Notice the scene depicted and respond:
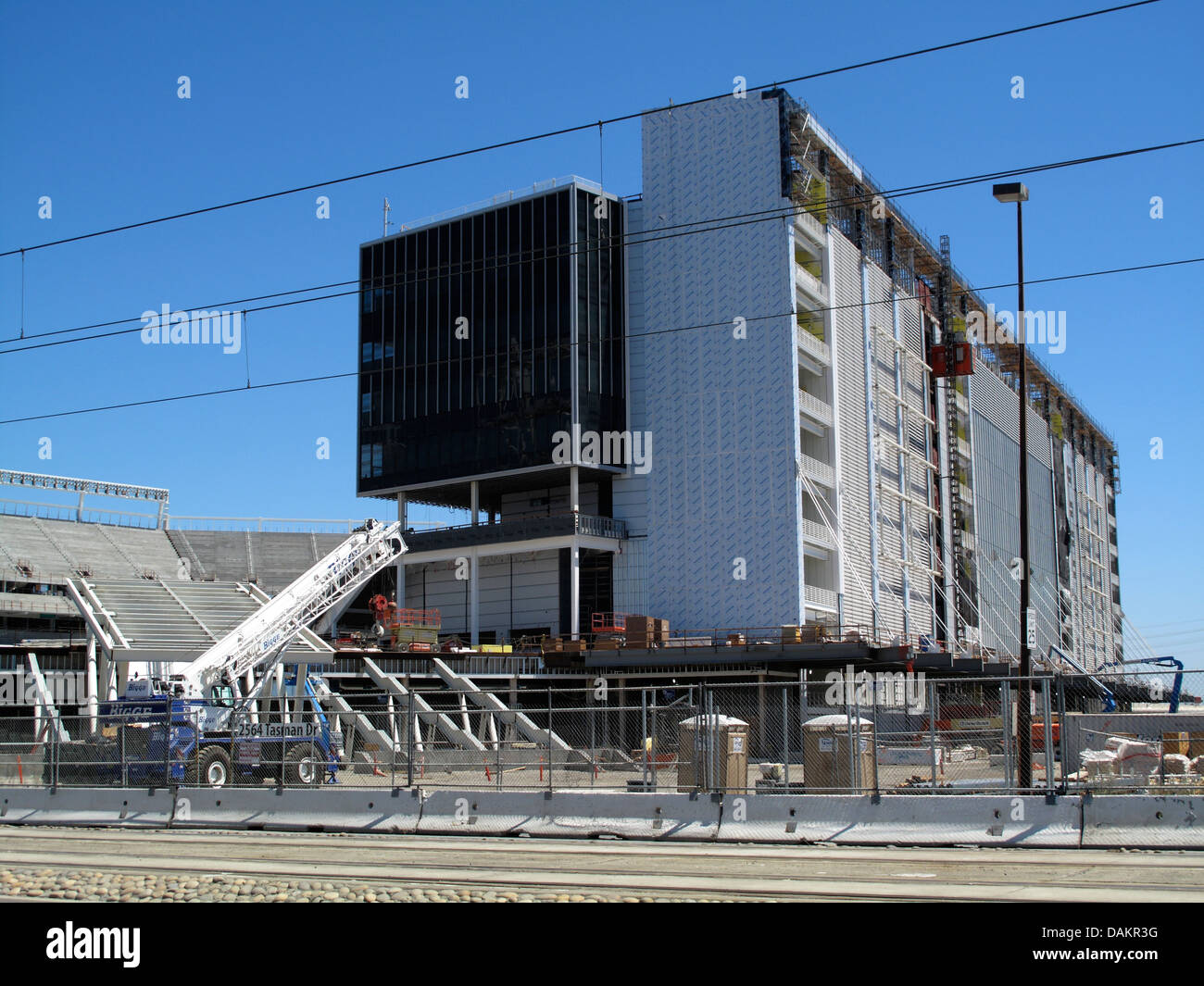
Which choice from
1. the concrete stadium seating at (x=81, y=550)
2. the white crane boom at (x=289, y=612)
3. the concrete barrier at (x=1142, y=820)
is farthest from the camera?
the concrete stadium seating at (x=81, y=550)

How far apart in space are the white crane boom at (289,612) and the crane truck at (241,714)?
0.04 metres

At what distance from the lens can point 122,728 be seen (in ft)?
80.5

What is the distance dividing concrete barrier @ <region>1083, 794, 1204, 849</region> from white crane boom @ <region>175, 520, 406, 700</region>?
26.4 meters

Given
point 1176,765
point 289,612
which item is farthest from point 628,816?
point 289,612

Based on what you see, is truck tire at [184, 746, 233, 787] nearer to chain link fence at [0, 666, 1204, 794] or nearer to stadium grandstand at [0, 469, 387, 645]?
chain link fence at [0, 666, 1204, 794]

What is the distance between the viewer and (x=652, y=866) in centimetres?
1477

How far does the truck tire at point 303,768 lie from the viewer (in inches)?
Result: 1097

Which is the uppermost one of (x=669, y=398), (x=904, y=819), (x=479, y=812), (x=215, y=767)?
(x=669, y=398)

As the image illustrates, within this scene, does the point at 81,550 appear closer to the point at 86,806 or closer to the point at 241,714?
the point at 241,714

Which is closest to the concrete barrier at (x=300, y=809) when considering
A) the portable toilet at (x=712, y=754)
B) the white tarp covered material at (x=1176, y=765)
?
the portable toilet at (x=712, y=754)

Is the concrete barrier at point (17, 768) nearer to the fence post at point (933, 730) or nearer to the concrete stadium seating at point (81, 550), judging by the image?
the fence post at point (933, 730)

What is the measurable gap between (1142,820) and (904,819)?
3266 millimetres
